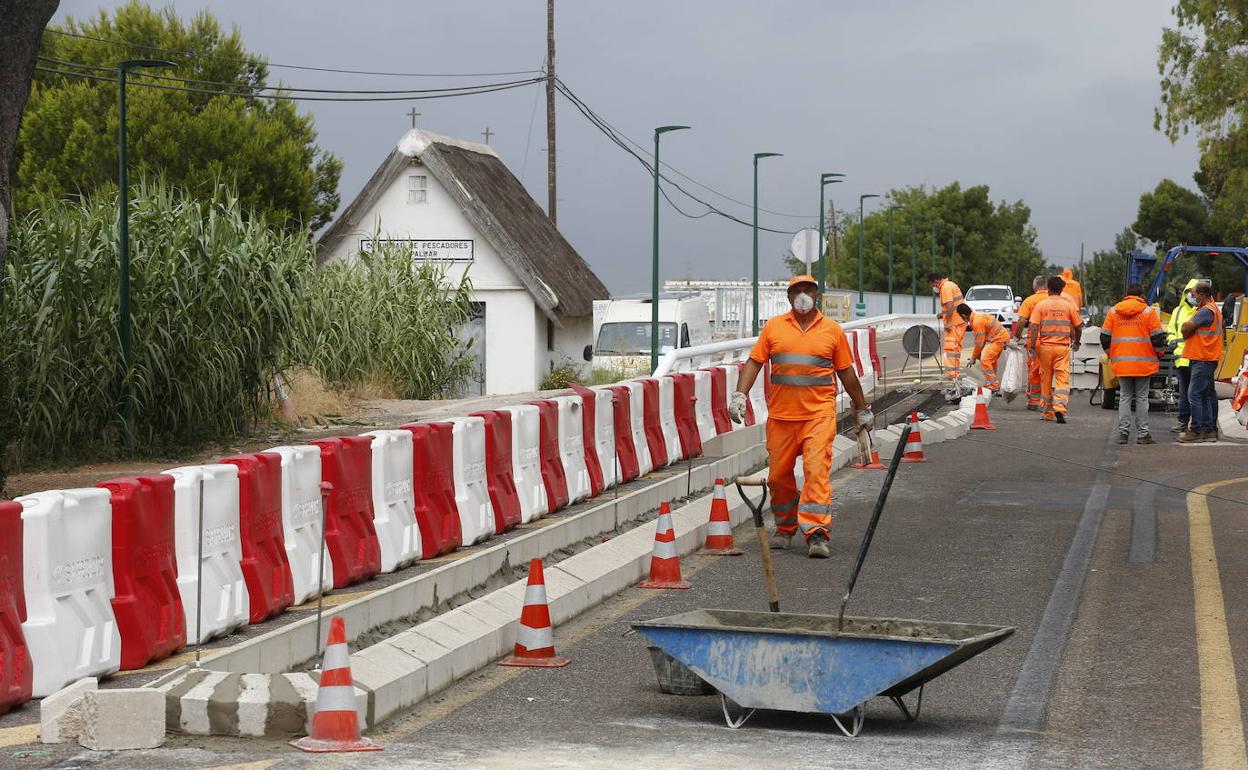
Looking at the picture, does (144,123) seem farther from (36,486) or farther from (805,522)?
(805,522)

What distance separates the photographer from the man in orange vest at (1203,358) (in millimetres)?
20828

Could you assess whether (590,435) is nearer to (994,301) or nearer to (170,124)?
(170,124)

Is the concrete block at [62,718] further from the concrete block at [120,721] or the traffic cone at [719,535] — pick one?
the traffic cone at [719,535]

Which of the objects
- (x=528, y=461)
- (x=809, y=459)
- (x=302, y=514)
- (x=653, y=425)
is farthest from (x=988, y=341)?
(x=302, y=514)

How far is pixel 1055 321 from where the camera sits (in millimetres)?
24109

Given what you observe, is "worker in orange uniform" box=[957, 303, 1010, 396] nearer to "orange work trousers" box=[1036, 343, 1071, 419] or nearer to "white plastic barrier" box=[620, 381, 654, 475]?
"orange work trousers" box=[1036, 343, 1071, 419]

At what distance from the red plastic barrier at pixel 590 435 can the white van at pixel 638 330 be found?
22272 mm

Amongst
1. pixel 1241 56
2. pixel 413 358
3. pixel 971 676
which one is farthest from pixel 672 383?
pixel 1241 56

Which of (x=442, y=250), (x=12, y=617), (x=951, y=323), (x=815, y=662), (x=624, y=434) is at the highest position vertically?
(x=442, y=250)

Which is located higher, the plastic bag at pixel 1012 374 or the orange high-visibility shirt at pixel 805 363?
the orange high-visibility shirt at pixel 805 363

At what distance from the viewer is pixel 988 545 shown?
13078mm

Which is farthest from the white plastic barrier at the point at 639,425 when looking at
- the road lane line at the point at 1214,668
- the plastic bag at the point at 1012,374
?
the plastic bag at the point at 1012,374

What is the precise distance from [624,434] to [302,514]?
6199 millimetres

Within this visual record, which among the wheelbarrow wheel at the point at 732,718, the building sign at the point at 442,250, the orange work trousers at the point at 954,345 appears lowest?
the wheelbarrow wheel at the point at 732,718
